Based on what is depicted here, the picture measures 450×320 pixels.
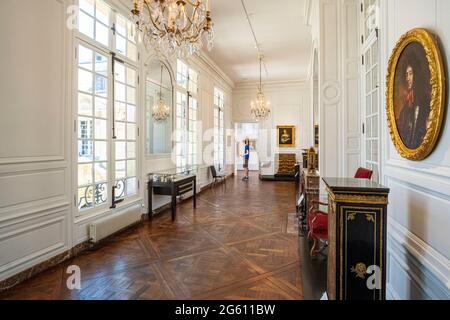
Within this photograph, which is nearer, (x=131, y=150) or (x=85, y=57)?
(x=85, y=57)

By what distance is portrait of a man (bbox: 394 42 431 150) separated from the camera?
1638 millimetres

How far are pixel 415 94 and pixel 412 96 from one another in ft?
0.14

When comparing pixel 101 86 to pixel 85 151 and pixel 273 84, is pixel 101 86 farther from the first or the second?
pixel 273 84

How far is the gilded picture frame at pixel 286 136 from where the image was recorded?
1162cm

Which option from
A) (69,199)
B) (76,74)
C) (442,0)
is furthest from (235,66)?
(442,0)

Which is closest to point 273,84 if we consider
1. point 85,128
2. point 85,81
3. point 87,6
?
point 87,6

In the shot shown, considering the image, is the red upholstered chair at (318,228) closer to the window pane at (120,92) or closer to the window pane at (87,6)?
the window pane at (120,92)

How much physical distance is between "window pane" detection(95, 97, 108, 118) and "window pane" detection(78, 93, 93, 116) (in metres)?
0.12

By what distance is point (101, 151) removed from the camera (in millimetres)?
3957

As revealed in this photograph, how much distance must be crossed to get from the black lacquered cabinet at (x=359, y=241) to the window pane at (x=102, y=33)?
3849 millimetres

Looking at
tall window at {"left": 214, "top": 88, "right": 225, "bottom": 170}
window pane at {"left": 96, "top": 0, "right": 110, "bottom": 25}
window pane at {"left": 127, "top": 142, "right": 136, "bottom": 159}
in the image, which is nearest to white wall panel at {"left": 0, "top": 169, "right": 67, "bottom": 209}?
window pane at {"left": 127, "top": 142, "right": 136, "bottom": 159}

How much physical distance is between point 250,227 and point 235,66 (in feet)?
22.2

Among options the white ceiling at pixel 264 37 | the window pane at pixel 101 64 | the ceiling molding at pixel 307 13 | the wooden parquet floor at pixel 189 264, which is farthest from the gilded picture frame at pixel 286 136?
the window pane at pixel 101 64
